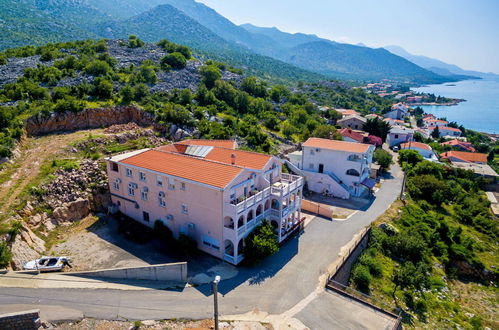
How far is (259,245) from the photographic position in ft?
80.4

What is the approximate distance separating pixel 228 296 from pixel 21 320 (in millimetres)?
12632

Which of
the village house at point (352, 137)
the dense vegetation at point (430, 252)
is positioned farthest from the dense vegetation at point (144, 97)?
the dense vegetation at point (430, 252)

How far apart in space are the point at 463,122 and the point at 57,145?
17391 cm

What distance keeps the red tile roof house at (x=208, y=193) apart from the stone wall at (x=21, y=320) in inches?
471

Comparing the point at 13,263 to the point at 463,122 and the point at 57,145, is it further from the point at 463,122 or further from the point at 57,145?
the point at 463,122

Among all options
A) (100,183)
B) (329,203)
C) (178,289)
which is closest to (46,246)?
(100,183)

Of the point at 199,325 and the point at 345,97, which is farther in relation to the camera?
the point at 345,97

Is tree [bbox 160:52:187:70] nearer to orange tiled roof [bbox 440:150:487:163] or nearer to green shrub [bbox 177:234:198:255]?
green shrub [bbox 177:234:198:255]

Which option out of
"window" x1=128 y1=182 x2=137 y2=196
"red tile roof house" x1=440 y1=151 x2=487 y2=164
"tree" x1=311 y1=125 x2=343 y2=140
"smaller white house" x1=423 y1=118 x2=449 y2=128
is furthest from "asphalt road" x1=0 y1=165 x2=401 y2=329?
"smaller white house" x1=423 y1=118 x2=449 y2=128

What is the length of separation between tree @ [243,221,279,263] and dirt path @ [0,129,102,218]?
70.4 feet

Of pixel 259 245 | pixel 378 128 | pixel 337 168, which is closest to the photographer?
pixel 259 245

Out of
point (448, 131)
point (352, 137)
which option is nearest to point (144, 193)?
point (352, 137)

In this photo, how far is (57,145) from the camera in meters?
38.9

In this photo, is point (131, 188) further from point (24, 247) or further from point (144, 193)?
point (24, 247)
